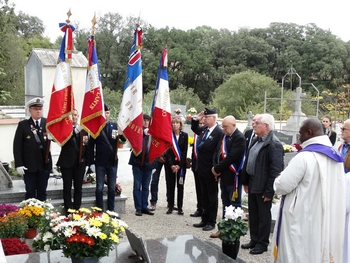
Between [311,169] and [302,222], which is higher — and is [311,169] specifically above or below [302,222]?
above

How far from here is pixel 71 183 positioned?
708 centimetres

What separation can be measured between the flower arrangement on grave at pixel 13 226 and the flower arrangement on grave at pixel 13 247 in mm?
247

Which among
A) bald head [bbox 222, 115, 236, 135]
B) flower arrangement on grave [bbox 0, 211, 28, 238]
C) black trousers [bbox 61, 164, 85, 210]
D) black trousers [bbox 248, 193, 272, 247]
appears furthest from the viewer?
black trousers [bbox 61, 164, 85, 210]

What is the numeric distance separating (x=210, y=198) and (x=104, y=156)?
6.39 feet

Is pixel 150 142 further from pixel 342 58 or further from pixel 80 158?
pixel 342 58

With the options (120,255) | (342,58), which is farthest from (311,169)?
(342,58)

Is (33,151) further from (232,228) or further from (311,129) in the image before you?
(311,129)

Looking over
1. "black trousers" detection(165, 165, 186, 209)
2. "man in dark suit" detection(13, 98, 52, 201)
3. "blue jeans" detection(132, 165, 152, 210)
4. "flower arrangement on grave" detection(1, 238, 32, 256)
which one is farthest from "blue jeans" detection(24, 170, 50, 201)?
"black trousers" detection(165, 165, 186, 209)

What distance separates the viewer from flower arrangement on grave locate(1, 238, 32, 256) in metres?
4.60

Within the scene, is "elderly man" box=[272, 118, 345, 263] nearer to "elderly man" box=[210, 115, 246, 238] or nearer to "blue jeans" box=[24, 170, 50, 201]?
"elderly man" box=[210, 115, 246, 238]

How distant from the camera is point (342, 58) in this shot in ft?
145

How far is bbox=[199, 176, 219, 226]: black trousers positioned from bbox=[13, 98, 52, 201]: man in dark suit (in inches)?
103

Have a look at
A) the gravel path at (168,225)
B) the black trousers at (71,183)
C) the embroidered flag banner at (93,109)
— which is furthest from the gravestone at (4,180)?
the gravel path at (168,225)

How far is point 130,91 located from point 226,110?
1121 inches
